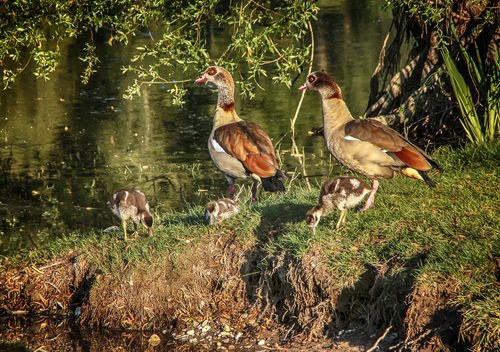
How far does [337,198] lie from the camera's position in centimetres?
882

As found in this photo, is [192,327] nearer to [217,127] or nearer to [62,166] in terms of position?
[217,127]

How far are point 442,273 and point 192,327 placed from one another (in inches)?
104

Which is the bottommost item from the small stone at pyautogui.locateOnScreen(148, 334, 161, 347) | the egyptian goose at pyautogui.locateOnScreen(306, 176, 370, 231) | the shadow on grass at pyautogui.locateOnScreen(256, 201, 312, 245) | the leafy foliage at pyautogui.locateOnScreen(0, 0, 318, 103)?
the small stone at pyautogui.locateOnScreen(148, 334, 161, 347)

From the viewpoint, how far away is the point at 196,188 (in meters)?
14.5

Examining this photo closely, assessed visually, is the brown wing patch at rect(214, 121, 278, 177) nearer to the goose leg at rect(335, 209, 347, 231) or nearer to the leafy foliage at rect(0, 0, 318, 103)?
the leafy foliage at rect(0, 0, 318, 103)

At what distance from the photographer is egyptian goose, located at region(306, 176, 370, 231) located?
8.84 metres

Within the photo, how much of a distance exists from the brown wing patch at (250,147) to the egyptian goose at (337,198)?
193 cm

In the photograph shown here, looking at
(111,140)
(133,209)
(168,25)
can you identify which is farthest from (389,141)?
(111,140)

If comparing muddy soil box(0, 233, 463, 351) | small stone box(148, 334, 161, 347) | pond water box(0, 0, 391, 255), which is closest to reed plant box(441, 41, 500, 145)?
pond water box(0, 0, 391, 255)

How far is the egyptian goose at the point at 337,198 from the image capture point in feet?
29.0

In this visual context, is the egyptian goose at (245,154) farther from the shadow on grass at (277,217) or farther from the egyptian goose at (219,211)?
the egyptian goose at (219,211)

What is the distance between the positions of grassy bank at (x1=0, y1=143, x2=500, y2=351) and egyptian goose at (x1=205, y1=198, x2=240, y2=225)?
3.3 inches

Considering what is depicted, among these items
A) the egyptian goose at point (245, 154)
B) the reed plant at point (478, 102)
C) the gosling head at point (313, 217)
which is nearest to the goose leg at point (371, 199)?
the gosling head at point (313, 217)

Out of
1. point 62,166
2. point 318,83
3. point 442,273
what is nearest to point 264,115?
point 62,166
